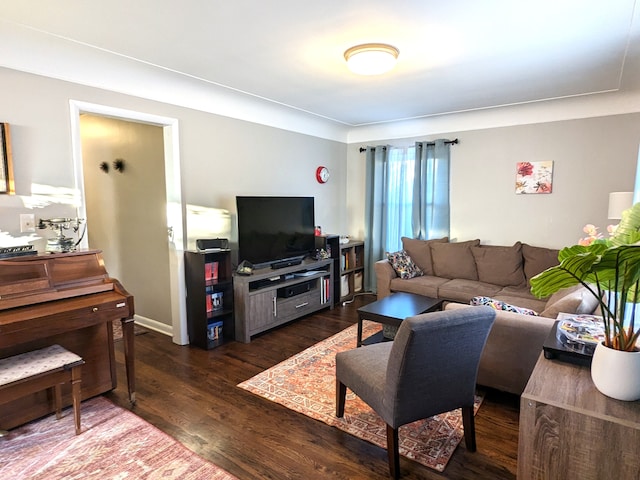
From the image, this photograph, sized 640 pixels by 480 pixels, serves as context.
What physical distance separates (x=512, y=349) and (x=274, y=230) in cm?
254

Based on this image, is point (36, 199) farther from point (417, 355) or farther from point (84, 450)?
point (417, 355)

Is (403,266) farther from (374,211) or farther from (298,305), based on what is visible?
(298,305)

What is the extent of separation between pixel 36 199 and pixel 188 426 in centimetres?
184

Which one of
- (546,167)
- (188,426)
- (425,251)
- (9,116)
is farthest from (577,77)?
(9,116)

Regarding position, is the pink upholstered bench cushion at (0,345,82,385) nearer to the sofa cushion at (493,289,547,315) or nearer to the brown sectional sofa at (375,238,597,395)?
the brown sectional sofa at (375,238,597,395)

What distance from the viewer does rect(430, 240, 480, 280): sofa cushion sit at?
449cm

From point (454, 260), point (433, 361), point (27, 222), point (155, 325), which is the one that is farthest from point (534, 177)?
point (27, 222)

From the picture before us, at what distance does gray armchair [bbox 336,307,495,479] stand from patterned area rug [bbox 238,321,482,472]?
21 centimetres

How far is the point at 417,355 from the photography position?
177 cm

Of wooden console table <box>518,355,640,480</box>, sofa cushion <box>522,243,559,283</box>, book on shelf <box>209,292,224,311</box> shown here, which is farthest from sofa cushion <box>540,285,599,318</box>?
book on shelf <box>209,292,224,311</box>

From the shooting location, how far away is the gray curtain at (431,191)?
16.1ft

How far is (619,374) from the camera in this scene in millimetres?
1222

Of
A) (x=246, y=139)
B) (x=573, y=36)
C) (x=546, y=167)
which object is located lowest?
(x=546, y=167)

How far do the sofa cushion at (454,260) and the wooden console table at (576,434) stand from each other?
3.25 meters
